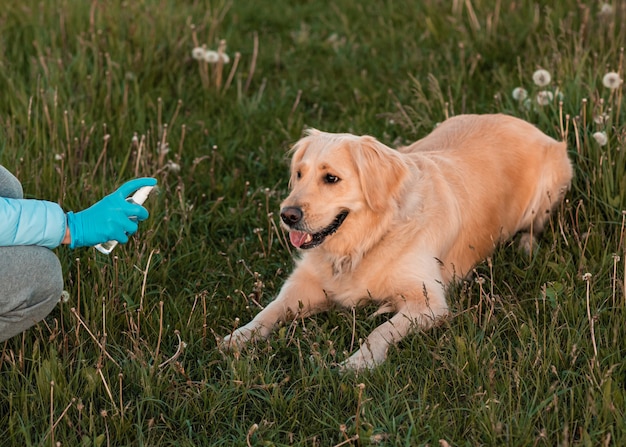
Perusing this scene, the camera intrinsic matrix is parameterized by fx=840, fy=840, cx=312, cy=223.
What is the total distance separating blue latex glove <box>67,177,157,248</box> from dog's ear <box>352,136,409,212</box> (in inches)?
44.8

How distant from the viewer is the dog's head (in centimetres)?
379

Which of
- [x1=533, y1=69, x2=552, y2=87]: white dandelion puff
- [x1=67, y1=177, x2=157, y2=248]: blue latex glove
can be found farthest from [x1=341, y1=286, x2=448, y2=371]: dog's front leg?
[x1=533, y1=69, x2=552, y2=87]: white dandelion puff

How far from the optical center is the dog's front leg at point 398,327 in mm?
3385

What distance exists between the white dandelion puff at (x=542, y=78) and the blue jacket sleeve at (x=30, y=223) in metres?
3.36

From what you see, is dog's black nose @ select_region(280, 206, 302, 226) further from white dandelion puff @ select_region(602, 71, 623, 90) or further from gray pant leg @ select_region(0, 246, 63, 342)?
white dandelion puff @ select_region(602, 71, 623, 90)

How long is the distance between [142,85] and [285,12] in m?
2.44

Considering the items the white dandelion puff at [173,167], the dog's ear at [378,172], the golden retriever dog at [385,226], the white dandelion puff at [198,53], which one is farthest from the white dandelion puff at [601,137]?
the white dandelion puff at [198,53]

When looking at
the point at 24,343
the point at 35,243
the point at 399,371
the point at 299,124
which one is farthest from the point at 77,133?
the point at 399,371

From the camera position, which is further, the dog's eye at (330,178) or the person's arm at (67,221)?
the dog's eye at (330,178)

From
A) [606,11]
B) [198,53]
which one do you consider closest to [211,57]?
[198,53]

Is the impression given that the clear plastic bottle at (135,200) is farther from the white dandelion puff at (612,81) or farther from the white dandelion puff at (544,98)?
the white dandelion puff at (612,81)

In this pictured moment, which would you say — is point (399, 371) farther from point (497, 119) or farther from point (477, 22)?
point (477, 22)

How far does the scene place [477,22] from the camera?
6.56 meters

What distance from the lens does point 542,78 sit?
17.4 ft
